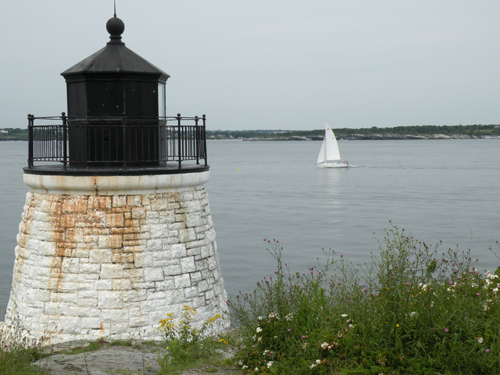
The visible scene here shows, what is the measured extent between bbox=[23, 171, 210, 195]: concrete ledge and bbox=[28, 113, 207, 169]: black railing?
29 centimetres

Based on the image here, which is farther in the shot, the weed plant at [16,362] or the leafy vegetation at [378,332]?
the weed plant at [16,362]

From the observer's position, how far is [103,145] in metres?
9.05

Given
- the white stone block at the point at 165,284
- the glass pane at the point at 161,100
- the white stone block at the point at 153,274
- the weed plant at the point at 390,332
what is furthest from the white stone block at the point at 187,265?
the weed plant at the point at 390,332

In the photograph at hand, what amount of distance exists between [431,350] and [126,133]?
5.10 meters

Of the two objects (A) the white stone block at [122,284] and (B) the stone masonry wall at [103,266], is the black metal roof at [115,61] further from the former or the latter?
(A) the white stone block at [122,284]

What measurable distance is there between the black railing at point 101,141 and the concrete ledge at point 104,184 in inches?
11.2

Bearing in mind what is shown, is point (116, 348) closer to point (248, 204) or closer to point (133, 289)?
point (133, 289)

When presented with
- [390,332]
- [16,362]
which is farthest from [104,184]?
[390,332]

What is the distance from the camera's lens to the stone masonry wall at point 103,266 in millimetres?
8742

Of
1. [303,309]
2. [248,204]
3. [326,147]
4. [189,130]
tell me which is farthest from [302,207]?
[326,147]

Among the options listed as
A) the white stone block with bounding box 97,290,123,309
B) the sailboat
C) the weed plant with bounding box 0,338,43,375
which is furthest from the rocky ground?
the sailboat

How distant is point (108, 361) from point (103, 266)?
4.70 ft

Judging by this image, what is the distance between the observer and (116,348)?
8492 millimetres

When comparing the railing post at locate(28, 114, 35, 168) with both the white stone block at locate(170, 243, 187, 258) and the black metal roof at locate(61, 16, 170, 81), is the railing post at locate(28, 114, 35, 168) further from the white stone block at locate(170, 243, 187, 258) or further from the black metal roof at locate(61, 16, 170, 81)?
the white stone block at locate(170, 243, 187, 258)
